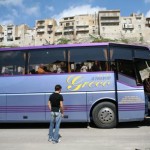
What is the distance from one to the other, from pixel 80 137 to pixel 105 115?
6.70 feet

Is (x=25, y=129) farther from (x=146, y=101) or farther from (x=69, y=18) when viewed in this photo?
(x=69, y=18)

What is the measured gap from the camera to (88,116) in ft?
41.3

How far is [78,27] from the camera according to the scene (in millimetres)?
128625

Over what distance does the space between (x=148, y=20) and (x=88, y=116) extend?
404 feet

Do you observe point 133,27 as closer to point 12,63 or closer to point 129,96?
point 12,63

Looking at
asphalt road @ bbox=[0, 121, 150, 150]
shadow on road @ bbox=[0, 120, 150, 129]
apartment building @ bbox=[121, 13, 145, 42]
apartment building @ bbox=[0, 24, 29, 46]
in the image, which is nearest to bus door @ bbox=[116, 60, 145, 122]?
asphalt road @ bbox=[0, 121, 150, 150]

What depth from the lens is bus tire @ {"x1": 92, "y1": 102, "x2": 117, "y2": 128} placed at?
41.1 ft

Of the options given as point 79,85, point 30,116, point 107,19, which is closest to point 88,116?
point 79,85

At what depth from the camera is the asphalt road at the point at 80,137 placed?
9.34m

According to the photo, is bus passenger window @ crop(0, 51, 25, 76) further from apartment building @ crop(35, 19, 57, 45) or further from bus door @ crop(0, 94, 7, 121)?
apartment building @ crop(35, 19, 57, 45)

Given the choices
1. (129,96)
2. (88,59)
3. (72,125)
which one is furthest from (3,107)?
(129,96)

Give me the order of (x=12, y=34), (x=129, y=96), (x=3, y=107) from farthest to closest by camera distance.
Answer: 1. (x=12, y=34)
2. (x=3, y=107)
3. (x=129, y=96)

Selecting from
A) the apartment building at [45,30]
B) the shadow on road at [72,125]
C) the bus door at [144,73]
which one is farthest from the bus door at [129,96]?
the apartment building at [45,30]

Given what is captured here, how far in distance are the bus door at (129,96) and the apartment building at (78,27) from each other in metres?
114
